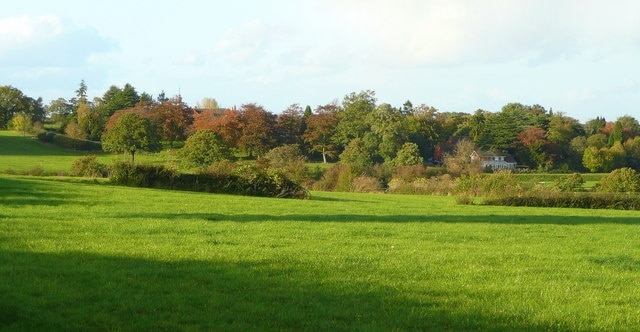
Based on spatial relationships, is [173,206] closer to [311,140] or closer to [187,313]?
[187,313]

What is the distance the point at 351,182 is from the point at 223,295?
5736 centimetres

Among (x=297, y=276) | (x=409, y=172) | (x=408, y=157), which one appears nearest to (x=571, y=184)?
(x=409, y=172)

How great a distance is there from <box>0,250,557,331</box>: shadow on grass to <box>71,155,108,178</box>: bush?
4096 cm

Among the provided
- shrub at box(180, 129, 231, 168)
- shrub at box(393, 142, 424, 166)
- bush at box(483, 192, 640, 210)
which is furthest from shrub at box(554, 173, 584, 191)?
shrub at box(180, 129, 231, 168)

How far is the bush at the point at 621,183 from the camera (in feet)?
188

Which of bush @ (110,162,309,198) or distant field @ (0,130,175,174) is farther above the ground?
distant field @ (0,130,175,174)

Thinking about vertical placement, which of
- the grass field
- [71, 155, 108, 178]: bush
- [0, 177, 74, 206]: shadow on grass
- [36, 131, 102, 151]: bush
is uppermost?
[36, 131, 102, 151]: bush

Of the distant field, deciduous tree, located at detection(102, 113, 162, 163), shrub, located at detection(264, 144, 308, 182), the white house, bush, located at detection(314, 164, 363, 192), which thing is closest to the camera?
deciduous tree, located at detection(102, 113, 162, 163)

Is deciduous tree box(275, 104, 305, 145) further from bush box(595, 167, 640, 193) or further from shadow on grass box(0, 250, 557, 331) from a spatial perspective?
shadow on grass box(0, 250, 557, 331)

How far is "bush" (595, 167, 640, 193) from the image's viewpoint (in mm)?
57406

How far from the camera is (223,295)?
9.55 metres

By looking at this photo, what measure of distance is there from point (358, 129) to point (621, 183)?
43895mm

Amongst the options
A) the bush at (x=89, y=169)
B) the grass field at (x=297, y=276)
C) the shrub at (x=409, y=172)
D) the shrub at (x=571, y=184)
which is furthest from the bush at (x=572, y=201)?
the bush at (x=89, y=169)

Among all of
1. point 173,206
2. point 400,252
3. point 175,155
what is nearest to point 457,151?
point 175,155
